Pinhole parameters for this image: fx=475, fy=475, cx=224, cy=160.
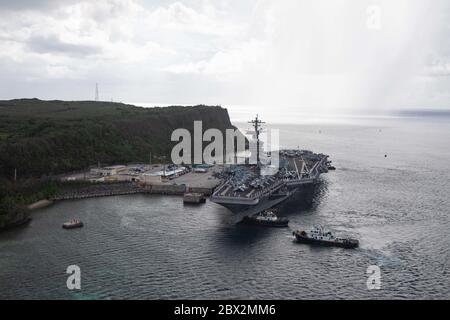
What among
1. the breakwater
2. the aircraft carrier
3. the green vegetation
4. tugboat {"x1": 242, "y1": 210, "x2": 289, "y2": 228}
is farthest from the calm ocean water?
the green vegetation

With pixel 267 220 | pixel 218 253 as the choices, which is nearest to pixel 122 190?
pixel 267 220

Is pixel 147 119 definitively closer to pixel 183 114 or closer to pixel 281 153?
pixel 183 114

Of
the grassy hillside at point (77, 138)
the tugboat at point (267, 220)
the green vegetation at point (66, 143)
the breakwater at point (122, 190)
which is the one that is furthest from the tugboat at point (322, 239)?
the grassy hillside at point (77, 138)

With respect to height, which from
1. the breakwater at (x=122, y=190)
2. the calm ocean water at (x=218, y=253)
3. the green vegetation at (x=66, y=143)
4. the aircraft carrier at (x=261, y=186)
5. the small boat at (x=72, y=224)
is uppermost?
the green vegetation at (x=66, y=143)

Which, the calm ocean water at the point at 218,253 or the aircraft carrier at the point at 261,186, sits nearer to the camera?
the calm ocean water at the point at 218,253

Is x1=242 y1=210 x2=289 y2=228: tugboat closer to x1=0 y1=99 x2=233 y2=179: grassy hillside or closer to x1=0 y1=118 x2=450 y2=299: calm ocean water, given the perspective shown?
x1=0 y1=118 x2=450 y2=299: calm ocean water

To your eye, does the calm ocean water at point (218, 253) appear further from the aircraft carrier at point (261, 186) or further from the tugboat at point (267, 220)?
the aircraft carrier at point (261, 186)
